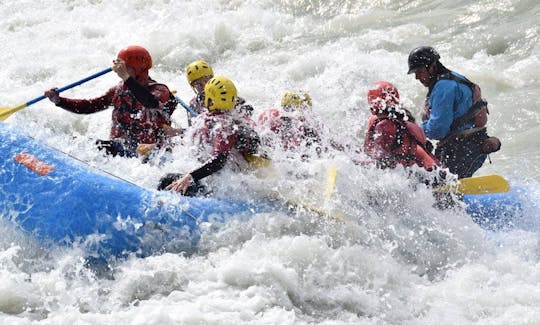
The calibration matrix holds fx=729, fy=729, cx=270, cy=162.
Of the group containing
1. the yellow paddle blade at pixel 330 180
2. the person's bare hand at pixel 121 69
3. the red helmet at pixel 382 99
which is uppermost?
the person's bare hand at pixel 121 69

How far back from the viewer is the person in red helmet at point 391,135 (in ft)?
16.6

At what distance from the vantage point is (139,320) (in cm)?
413

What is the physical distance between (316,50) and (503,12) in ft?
8.68

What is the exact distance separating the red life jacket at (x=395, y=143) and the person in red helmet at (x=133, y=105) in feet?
5.33

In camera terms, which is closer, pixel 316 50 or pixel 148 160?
pixel 148 160

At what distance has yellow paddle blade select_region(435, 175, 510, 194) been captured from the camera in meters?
5.40

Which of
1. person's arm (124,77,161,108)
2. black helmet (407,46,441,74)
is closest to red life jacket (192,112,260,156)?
person's arm (124,77,161,108)

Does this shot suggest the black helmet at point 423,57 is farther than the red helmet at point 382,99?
Yes

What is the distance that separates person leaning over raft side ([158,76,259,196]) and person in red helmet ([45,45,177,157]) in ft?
2.36

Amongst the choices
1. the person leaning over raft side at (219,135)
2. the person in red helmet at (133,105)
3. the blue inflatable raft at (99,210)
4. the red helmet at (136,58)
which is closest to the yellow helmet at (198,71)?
the person in red helmet at (133,105)

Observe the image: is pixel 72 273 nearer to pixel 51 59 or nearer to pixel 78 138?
pixel 78 138

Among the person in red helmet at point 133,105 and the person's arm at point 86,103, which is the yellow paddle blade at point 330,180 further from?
the person's arm at point 86,103

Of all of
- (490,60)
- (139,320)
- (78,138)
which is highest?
(78,138)

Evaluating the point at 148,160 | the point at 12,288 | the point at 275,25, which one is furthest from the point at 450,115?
the point at 275,25
